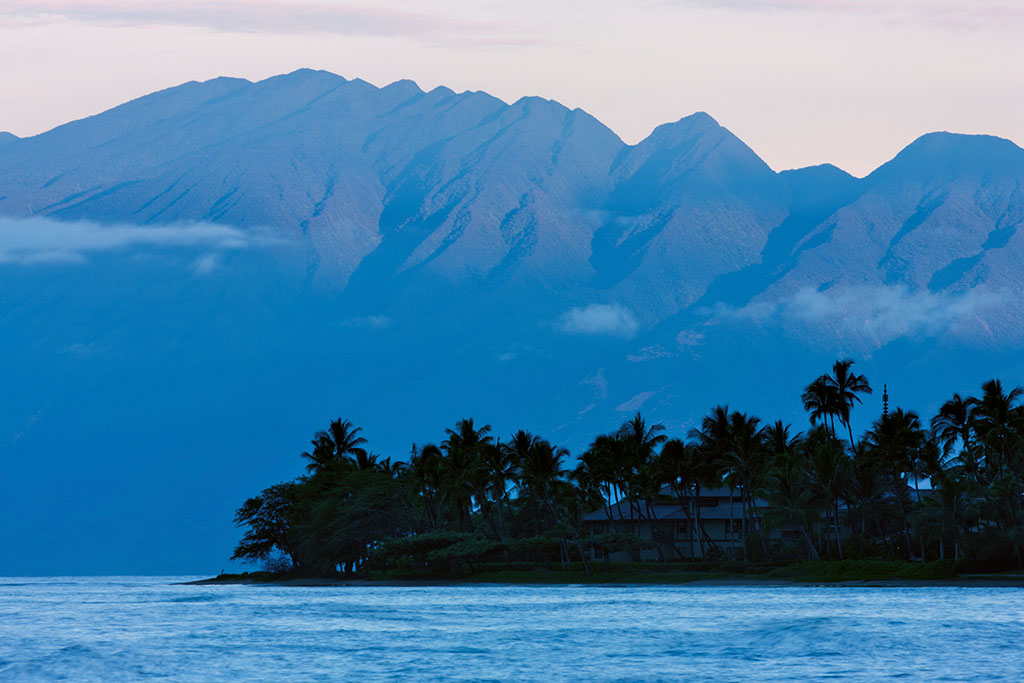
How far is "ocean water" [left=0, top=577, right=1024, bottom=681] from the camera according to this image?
46781 millimetres

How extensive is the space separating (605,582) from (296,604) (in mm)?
31413

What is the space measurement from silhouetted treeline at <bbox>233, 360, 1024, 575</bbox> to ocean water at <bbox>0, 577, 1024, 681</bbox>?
15677 millimetres

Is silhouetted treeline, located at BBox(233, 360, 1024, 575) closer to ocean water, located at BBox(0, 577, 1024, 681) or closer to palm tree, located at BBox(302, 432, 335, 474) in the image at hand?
palm tree, located at BBox(302, 432, 335, 474)

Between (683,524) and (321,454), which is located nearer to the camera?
(683,524)

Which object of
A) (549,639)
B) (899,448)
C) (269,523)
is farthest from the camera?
(269,523)

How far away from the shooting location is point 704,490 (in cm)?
14862

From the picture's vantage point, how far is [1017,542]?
3617 inches

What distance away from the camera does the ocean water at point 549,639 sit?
1842 inches

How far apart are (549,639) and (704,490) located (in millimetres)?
91864

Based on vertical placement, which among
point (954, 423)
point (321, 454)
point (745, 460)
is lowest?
point (745, 460)

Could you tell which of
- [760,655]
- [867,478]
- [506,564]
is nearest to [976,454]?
[867,478]

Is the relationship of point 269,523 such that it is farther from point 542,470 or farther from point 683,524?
point 542,470

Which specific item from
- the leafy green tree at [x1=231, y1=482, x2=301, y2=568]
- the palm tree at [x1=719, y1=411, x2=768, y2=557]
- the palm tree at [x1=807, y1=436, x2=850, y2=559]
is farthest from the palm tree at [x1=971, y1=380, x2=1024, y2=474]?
the leafy green tree at [x1=231, y1=482, x2=301, y2=568]

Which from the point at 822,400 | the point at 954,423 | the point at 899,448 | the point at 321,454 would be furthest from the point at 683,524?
the point at 321,454
